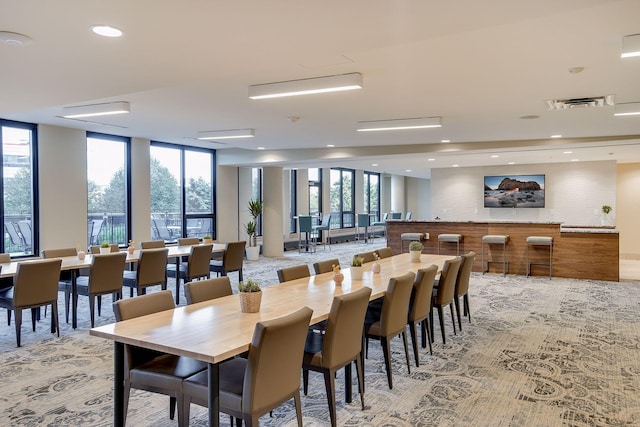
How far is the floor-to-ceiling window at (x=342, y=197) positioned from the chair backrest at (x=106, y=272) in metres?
10.8

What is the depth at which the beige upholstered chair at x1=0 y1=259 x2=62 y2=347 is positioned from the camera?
14.8 ft

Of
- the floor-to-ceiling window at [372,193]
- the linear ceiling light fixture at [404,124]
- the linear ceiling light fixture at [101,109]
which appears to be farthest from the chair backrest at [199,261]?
the floor-to-ceiling window at [372,193]

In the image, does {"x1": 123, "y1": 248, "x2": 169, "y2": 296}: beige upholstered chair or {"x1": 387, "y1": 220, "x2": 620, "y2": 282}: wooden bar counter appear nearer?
{"x1": 123, "y1": 248, "x2": 169, "y2": 296}: beige upholstered chair

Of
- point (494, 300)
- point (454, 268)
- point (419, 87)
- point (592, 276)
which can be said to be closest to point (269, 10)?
point (419, 87)

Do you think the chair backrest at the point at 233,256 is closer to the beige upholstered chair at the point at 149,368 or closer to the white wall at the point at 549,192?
the beige upholstered chair at the point at 149,368

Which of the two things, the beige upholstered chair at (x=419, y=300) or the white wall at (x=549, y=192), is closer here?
the beige upholstered chair at (x=419, y=300)

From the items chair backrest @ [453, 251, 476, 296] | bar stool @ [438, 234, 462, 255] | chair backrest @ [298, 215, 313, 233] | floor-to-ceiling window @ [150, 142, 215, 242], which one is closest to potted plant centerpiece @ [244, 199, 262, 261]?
floor-to-ceiling window @ [150, 142, 215, 242]

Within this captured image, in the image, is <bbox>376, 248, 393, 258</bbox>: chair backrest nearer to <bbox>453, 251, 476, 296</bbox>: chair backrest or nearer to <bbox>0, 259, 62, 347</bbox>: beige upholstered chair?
<bbox>453, 251, 476, 296</bbox>: chair backrest

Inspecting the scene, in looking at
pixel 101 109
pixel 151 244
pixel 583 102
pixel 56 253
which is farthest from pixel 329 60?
pixel 151 244

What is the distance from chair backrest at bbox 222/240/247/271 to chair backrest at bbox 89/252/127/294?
1.87 metres

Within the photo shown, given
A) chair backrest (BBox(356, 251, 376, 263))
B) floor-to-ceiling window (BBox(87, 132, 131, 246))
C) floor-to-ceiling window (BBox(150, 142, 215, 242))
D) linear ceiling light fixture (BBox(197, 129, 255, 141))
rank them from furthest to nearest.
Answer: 1. floor-to-ceiling window (BBox(150, 142, 215, 242))
2. floor-to-ceiling window (BBox(87, 132, 131, 246))
3. linear ceiling light fixture (BBox(197, 129, 255, 141))
4. chair backrest (BBox(356, 251, 376, 263))

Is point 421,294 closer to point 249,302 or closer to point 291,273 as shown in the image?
point 291,273

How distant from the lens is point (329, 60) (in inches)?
150

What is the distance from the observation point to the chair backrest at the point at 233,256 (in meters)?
7.07
